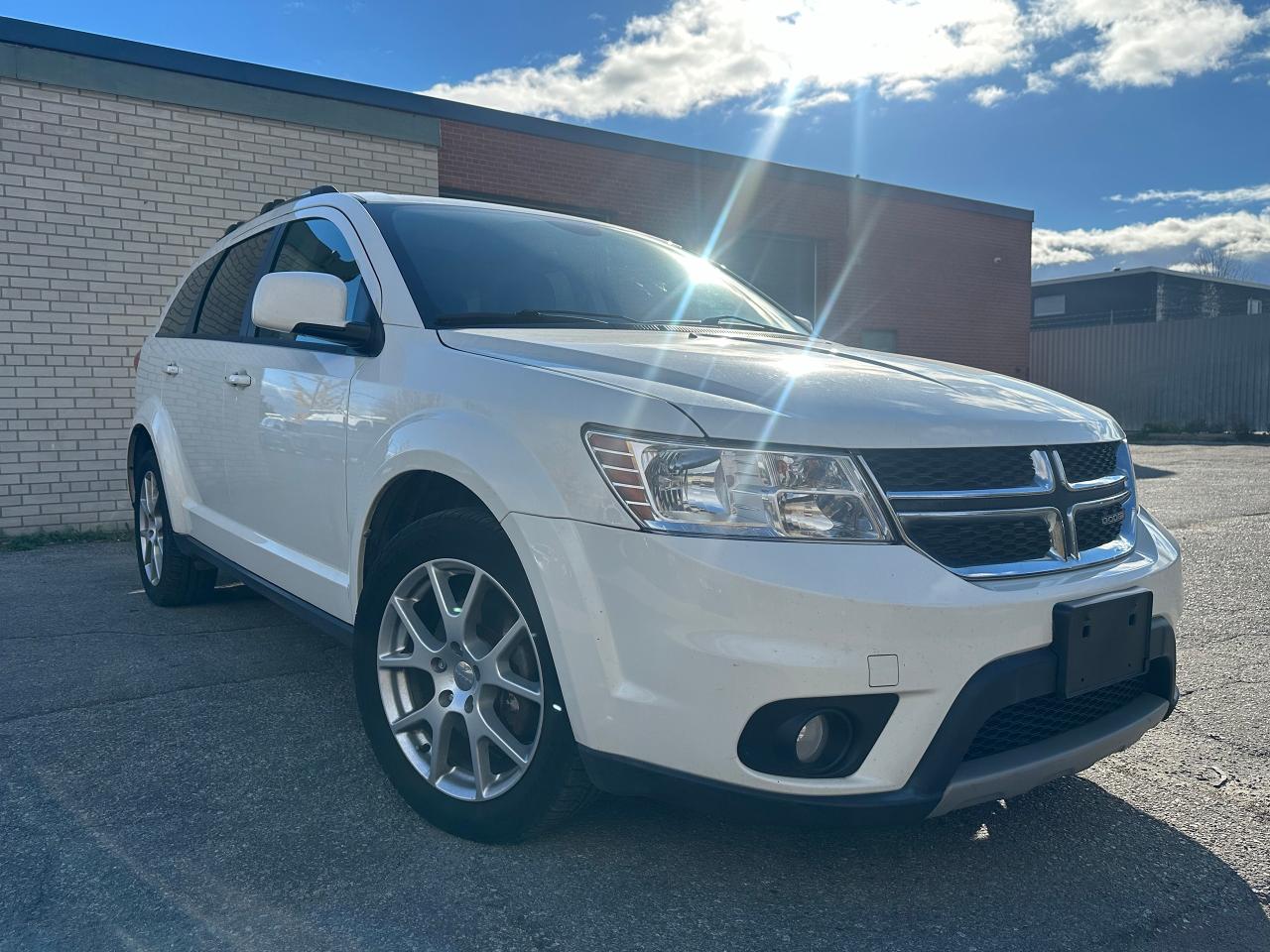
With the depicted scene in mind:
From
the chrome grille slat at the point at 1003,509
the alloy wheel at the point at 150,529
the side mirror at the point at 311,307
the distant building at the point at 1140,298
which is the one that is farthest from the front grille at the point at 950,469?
the distant building at the point at 1140,298

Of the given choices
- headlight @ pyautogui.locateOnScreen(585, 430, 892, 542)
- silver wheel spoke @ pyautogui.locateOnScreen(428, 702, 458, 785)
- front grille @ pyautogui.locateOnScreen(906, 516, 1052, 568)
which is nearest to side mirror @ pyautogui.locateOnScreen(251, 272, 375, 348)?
silver wheel spoke @ pyautogui.locateOnScreen(428, 702, 458, 785)

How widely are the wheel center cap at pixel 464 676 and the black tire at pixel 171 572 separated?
2788 mm

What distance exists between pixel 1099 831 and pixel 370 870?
187 centimetres

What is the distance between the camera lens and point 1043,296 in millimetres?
38031

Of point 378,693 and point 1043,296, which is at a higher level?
point 1043,296

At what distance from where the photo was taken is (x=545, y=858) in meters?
2.44

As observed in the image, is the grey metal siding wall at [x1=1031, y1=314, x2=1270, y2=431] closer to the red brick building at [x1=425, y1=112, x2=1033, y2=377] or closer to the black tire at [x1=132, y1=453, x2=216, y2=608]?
the red brick building at [x1=425, y1=112, x2=1033, y2=377]

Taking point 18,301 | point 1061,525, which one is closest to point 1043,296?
point 18,301

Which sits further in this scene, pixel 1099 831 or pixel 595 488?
pixel 1099 831

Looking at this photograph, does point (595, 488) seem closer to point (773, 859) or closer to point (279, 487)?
point (773, 859)

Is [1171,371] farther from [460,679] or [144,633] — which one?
[460,679]

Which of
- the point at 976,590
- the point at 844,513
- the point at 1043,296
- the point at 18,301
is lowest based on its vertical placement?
the point at 976,590

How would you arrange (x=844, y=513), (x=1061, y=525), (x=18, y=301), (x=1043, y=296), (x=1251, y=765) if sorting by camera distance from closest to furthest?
1. (x=844, y=513)
2. (x=1061, y=525)
3. (x=1251, y=765)
4. (x=18, y=301)
5. (x=1043, y=296)

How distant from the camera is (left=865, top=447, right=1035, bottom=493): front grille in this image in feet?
7.07
